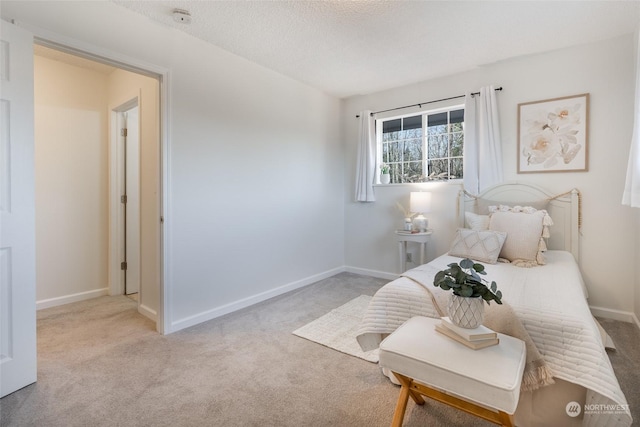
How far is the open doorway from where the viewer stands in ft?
9.48

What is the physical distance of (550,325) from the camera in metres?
1.39

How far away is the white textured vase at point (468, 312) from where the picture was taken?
1296mm

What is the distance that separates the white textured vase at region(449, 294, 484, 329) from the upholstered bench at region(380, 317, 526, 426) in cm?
10

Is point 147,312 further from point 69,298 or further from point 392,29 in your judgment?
point 392,29

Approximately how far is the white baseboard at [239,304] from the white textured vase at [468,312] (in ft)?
7.35

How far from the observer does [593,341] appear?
4.26ft

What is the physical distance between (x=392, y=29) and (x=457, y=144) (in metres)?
1.70

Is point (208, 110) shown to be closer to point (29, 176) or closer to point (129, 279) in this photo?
point (29, 176)

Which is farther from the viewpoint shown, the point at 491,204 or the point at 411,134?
the point at 411,134

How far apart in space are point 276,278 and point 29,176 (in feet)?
7.62

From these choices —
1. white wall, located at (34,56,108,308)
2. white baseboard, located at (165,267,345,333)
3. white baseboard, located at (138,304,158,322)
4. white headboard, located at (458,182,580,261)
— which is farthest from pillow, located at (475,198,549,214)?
white wall, located at (34,56,108,308)

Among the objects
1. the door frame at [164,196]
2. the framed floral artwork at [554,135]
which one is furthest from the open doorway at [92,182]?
the framed floral artwork at [554,135]

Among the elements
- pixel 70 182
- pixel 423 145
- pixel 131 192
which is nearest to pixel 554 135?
pixel 423 145

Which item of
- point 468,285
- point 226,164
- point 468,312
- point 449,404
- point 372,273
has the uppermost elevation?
point 226,164
